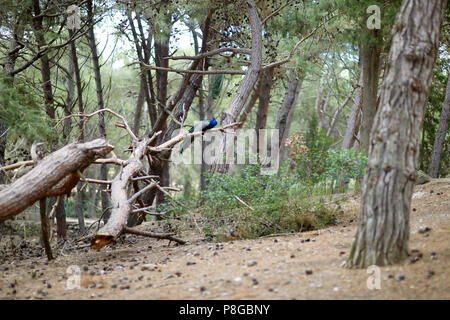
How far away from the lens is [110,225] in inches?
221

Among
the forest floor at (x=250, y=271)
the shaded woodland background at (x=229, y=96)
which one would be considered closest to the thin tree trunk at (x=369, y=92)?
the shaded woodland background at (x=229, y=96)

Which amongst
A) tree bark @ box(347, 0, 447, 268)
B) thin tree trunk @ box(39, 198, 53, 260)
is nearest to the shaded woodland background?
thin tree trunk @ box(39, 198, 53, 260)

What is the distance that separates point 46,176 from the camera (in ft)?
16.6

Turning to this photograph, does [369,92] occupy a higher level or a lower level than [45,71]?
lower

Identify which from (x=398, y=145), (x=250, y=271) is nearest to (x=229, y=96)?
(x=250, y=271)

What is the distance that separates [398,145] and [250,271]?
5.65 feet

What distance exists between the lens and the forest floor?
380 centimetres

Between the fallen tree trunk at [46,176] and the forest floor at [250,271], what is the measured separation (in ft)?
2.47

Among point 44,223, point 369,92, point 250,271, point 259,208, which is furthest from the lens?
point 369,92

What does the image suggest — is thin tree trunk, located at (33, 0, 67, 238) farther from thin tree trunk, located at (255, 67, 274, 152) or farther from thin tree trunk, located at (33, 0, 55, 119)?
thin tree trunk, located at (255, 67, 274, 152)

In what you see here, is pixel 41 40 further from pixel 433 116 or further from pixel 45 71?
pixel 433 116

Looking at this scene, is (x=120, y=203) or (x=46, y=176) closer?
(x=46, y=176)
